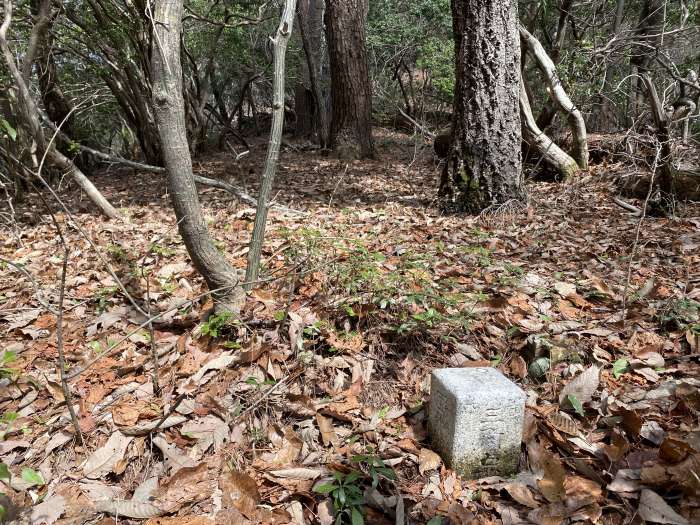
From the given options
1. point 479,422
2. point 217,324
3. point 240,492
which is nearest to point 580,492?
point 479,422

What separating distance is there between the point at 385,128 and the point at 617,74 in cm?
670

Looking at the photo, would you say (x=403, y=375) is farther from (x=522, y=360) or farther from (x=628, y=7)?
(x=628, y=7)

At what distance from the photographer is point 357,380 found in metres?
2.51

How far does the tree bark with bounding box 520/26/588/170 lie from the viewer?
6.11 m

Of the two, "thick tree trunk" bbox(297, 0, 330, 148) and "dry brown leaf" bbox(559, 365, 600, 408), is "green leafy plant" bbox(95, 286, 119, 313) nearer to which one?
"dry brown leaf" bbox(559, 365, 600, 408)

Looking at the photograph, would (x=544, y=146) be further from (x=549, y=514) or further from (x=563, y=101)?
(x=549, y=514)

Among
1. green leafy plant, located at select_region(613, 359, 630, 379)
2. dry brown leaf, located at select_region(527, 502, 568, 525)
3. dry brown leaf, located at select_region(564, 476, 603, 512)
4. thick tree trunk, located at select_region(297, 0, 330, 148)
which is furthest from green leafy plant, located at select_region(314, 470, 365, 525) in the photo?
thick tree trunk, located at select_region(297, 0, 330, 148)

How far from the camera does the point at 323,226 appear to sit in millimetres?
4445

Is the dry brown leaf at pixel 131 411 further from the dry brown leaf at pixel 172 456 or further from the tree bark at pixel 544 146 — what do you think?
the tree bark at pixel 544 146

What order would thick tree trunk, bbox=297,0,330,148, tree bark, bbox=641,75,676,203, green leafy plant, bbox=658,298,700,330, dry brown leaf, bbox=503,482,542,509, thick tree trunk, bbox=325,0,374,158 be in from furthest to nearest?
thick tree trunk, bbox=297,0,330,148 < thick tree trunk, bbox=325,0,374,158 < tree bark, bbox=641,75,676,203 < green leafy plant, bbox=658,298,700,330 < dry brown leaf, bbox=503,482,542,509

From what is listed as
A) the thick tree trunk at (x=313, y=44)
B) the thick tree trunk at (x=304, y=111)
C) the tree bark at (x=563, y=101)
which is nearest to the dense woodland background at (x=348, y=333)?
the tree bark at (x=563, y=101)

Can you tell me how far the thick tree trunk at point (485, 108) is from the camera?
173 inches

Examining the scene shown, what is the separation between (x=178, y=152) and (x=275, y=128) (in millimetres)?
585

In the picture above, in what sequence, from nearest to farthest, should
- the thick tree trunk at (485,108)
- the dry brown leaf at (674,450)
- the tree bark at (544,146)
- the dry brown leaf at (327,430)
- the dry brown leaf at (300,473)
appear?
the dry brown leaf at (674,450) → the dry brown leaf at (300,473) → the dry brown leaf at (327,430) → the thick tree trunk at (485,108) → the tree bark at (544,146)
